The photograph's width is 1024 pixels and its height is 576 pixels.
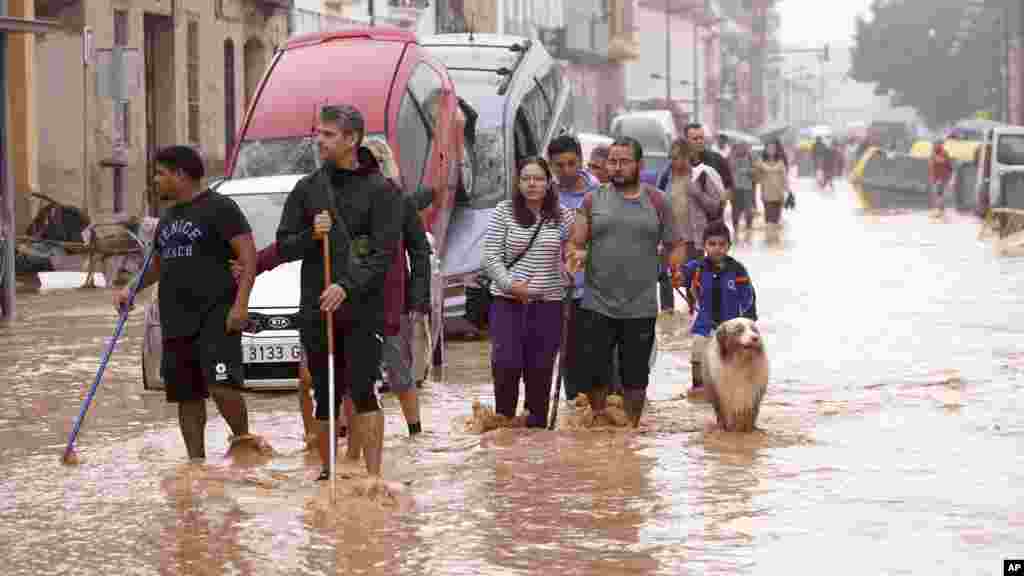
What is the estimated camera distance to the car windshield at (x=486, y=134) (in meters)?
21.0

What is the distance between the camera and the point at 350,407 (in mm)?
10648

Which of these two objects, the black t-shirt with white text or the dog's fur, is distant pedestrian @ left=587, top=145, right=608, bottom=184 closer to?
the dog's fur

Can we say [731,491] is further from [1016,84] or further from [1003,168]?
[1016,84]

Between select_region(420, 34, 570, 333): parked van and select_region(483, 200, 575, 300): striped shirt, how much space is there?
20.7ft

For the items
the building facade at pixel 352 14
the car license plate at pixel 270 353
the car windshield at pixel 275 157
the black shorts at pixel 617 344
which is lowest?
the car license plate at pixel 270 353

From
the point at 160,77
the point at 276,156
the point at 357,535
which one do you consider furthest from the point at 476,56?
the point at 357,535

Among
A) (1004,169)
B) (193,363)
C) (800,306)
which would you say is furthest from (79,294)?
(1004,169)

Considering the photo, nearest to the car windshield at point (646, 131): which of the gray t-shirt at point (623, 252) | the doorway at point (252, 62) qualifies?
the doorway at point (252, 62)

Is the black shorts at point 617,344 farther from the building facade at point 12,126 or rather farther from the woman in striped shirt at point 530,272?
the building facade at point 12,126

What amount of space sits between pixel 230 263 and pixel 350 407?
2.92 feet

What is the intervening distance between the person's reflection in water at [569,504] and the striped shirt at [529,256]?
2.58 ft

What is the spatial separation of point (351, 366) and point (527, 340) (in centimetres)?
218

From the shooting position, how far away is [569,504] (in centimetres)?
964

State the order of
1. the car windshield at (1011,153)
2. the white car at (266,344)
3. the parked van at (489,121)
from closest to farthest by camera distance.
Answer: the white car at (266,344)
the parked van at (489,121)
the car windshield at (1011,153)
